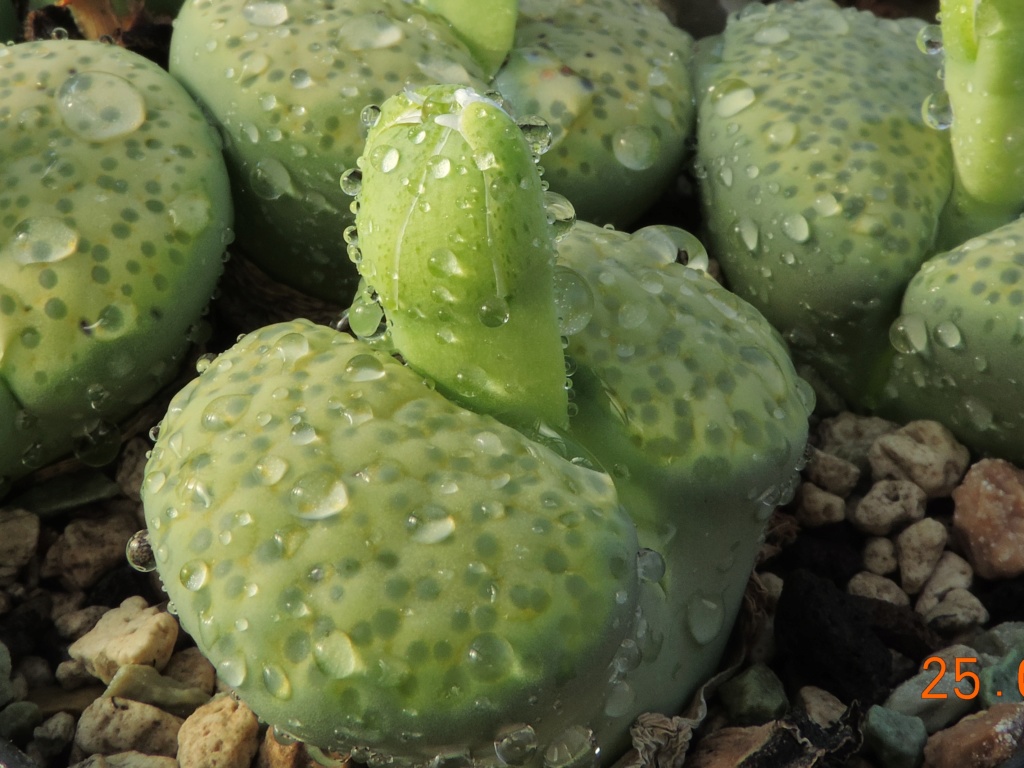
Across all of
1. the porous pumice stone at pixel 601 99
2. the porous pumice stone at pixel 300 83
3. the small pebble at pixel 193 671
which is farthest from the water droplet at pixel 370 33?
the small pebble at pixel 193 671

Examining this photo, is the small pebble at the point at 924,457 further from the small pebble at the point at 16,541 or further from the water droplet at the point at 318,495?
the small pebble at the point at 16,541

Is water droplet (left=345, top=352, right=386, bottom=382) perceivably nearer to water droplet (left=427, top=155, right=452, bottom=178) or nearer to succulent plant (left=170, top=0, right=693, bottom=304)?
water droplet (left=427, top=155, right=452, bottom=178)

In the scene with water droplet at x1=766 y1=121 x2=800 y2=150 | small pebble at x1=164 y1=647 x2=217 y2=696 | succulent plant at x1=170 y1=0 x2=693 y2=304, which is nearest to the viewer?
small pebble at x1=164 y1=647 x2=217 y2=696

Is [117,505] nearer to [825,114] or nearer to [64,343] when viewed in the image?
[64,343]

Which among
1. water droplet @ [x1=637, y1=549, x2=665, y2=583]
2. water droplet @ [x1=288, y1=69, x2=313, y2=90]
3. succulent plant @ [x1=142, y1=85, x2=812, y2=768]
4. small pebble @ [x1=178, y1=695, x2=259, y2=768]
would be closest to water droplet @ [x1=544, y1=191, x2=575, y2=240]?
succulent plant @ [x1=142, y1=85, x2=812, y2=768]

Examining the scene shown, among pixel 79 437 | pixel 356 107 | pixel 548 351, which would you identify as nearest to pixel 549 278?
pixel 548 351

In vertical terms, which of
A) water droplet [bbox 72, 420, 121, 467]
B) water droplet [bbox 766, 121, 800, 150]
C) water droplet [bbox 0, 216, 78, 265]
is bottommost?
water droplet [bbox 72, 420, 121, 467]
